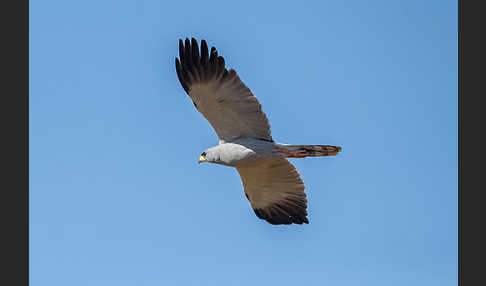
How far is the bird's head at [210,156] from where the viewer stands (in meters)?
13.4

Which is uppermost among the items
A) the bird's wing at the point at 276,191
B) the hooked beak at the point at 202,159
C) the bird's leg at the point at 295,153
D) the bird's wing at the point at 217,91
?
the bird's wing at the point at 217,91

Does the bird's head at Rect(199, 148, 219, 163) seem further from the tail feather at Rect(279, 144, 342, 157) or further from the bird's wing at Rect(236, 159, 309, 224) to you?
the tail feather at Rect(279, 144, 342, 157)

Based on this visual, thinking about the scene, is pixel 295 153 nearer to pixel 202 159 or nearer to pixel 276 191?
pixel 276 191

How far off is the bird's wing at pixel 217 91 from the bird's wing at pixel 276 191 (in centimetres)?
96

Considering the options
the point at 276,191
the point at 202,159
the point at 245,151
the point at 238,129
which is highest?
the point at 238,129

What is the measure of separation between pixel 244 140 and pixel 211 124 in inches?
27.5

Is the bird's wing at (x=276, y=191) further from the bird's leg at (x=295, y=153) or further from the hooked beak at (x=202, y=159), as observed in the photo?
the hooked beak at (x=202, y=159)

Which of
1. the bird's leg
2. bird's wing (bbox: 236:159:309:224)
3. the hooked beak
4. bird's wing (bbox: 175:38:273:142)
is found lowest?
bird's wing (bbox: 236:159:309:224)

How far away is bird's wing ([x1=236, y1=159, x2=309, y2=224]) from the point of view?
1419cm

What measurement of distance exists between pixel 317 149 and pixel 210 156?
1.93 metres

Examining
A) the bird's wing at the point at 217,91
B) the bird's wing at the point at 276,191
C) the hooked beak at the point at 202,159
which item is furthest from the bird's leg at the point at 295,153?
the hooked beak at the point at 202,159

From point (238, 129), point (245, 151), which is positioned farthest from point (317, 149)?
point (238, 129)

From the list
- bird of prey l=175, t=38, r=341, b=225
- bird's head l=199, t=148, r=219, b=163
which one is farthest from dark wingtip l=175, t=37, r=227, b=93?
bird's head l=199, t=148, r=219, b=163

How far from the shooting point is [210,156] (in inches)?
530
